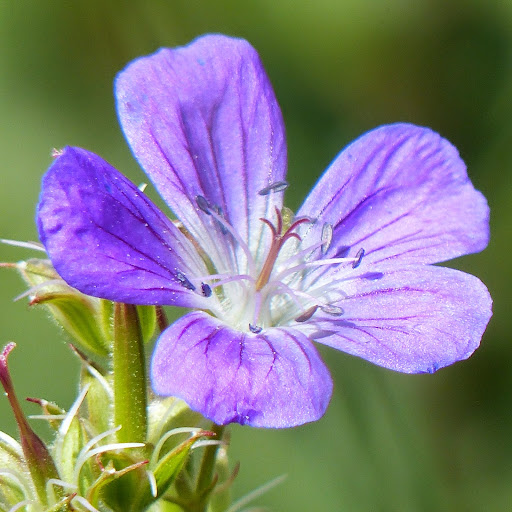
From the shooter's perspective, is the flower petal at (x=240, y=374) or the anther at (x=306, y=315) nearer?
the flower petal at (x=240, y=374)

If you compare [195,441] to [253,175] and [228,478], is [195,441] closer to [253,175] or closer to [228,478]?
[228,478]

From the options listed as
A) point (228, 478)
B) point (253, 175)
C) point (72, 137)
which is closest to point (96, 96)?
point (72, 137)

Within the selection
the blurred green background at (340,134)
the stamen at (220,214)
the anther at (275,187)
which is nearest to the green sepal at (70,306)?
the stamen at (220,214)

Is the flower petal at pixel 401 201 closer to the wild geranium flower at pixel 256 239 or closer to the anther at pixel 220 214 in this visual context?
the wild geranium flower at pixel 256 239

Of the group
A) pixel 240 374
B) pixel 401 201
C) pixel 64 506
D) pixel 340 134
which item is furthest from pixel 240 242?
pixel 340 134

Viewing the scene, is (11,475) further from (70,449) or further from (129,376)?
(129,376)

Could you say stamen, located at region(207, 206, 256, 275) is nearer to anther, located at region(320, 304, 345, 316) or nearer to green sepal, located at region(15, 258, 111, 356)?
anther, located at region(320, 304, 345, 316)

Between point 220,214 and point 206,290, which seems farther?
point 220,214
